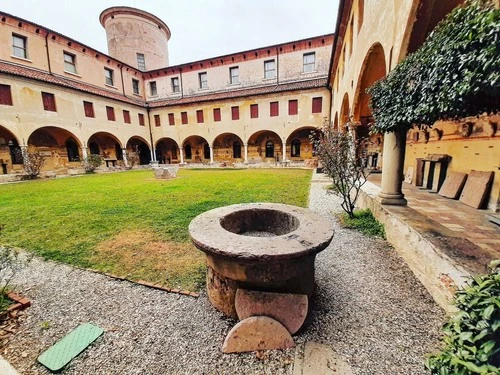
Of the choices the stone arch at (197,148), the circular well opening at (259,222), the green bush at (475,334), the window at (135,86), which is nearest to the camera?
the green bush at (475,334)

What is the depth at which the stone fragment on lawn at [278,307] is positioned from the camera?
6.86 feet

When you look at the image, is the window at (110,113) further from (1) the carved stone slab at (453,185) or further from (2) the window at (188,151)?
(1) the carved stone slab at (453,185)

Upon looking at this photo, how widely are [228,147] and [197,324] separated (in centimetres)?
2383

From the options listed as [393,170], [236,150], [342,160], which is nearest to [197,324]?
[342,160]

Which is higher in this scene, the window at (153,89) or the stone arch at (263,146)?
the window at (153,89)

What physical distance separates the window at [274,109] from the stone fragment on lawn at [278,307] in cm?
2029

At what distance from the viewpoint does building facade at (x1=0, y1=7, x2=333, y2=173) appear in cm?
1591

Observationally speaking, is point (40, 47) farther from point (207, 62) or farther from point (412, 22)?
point (412, 22)

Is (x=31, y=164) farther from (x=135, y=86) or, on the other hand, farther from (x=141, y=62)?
(x=141, y=62)

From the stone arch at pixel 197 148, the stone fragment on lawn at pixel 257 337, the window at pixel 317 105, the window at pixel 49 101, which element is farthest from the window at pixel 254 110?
the stone fragment on lawn at pixel 257 337

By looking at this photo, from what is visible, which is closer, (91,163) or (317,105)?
(91,163)

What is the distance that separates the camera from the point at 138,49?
27.1 metres

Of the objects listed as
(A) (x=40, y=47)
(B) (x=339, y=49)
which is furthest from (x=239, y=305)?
(A) (x=40, y=47)

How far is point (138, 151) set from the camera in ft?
86.1
